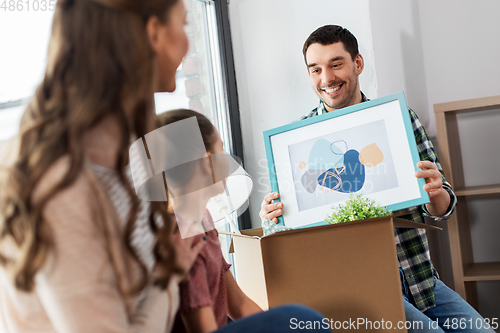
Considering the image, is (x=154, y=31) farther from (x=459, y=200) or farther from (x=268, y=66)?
(x=459, y=200)

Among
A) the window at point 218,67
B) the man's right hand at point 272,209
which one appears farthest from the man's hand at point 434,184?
the window at point 218,67

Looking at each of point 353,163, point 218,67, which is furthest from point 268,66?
point 353,163

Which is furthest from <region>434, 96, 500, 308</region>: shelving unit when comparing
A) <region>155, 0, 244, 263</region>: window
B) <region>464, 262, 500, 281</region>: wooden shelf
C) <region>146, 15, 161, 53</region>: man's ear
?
<region>146, 15, 161, 53</region>: man's ear

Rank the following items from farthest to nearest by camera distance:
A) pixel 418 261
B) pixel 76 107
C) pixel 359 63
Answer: pixel 359 63 → pixel 418 261 → pixel 76 107

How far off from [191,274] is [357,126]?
0.67 metres

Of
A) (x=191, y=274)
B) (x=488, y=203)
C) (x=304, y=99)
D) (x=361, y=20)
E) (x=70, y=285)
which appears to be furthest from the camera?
(x=488, y=203)

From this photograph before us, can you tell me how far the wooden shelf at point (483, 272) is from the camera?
5.19ft

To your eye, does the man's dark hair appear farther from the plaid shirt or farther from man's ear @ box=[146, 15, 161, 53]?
man's ear @ box=[146, 15, 161, 53]

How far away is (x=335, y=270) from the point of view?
0.72 metres

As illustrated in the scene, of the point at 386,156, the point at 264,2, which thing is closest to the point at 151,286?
the point at 386,156

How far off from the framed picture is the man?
3.0 inches

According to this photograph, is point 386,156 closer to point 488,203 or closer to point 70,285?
point 70,285

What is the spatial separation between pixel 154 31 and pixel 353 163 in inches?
26.9

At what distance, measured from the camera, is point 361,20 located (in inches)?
59.7
